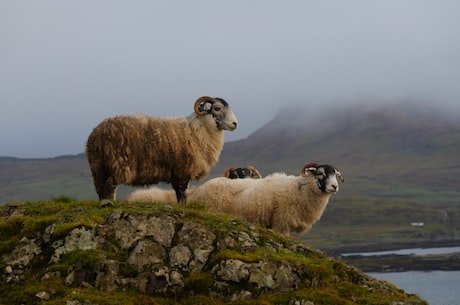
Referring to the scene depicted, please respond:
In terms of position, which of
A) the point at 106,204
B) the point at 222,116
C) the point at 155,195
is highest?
the point at 222,116

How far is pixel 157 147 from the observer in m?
20.5

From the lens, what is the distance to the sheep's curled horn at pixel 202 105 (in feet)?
72.3

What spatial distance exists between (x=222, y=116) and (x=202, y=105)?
70 cm

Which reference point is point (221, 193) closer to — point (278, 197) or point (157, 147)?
point (278, 197)

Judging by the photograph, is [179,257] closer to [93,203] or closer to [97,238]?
[97,238]

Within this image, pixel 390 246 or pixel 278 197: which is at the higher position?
pixel 278 197

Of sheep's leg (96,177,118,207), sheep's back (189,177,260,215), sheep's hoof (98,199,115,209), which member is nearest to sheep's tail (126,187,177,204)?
sheep's back (189,177,260,215)

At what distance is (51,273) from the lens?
14750 mm

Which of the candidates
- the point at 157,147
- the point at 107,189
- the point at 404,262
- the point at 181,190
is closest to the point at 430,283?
the point at 404,262

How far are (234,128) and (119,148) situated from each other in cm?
393

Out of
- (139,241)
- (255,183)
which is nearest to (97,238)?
(139,241)

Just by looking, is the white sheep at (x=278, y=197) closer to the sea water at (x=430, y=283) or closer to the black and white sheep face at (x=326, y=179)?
the black and white sheep face at (x=326, y=179)

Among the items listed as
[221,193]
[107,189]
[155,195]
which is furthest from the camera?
[155,195]

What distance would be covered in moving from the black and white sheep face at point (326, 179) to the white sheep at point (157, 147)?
12.4ft
